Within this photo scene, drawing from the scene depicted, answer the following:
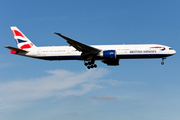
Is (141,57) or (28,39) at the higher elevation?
(28,39)

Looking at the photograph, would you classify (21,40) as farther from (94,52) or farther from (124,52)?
(124,52)

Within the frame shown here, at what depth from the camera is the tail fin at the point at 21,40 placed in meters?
46.2

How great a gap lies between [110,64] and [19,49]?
14.7 m

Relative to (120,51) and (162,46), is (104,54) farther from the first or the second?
(162,46)

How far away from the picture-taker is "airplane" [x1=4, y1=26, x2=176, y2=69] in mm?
40375

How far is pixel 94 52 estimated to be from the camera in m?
41.3

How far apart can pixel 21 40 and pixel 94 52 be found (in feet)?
44.6

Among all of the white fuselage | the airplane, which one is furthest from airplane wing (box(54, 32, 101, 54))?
the white fuselage

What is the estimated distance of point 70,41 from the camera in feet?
129

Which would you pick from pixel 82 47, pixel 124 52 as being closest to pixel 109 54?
pixel 124 52

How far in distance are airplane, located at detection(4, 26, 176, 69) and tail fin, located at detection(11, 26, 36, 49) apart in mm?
1064

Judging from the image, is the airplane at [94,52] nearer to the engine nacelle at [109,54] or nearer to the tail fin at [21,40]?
the engine nacelle at [109,54]

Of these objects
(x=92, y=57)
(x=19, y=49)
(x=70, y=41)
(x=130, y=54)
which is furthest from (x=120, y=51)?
(x=19, y=49)

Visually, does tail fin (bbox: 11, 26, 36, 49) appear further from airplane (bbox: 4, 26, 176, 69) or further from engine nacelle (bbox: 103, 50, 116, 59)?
engine nacelle (bbox: 103, 50, 116, 59)
